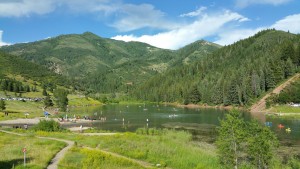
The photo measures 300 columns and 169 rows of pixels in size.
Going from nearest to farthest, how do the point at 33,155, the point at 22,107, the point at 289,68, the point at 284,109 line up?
the point at 33,155
the point at 284,109
the point at 22,107
the point at 289,68

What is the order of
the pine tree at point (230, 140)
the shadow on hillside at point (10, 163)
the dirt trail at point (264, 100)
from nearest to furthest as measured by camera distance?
the shadow on hillside at point (10, 163)
the pine tree at point (230, 140)
the dirt trail at point (264, 100)

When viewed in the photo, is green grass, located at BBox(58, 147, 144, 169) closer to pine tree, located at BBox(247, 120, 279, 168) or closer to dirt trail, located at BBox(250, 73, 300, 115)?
pine tree, located at BBox(247, 120, 279, 168)

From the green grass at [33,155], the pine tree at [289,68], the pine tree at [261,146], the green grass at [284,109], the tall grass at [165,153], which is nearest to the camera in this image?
the green grass at [33,155]

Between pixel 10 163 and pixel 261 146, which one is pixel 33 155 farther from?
pixel 261 146

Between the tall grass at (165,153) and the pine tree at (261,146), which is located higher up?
the pine tree at (261,146)

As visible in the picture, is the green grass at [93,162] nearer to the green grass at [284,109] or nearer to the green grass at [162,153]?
the green grass at [162,153]

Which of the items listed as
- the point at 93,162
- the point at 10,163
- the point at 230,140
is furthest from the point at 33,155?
the point at 230,140

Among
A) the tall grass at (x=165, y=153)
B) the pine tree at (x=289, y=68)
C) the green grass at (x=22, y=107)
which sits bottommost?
the tall grass at (x=165, y=153)

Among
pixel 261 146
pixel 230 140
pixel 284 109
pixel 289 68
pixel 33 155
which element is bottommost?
pixel 33 155

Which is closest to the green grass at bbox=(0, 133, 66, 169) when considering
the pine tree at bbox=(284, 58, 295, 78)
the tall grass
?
the tall grass

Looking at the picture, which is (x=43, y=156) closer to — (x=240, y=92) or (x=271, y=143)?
(x=271, y=143)

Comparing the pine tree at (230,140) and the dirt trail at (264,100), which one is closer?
the pine tree at (230,140)

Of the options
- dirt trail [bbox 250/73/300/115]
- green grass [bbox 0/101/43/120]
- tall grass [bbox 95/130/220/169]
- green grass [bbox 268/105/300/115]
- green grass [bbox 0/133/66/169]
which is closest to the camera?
green grass [bbox 0/133/66/169]

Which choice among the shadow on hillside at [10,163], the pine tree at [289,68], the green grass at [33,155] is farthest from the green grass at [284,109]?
the shadow on hillside at [10,163]
